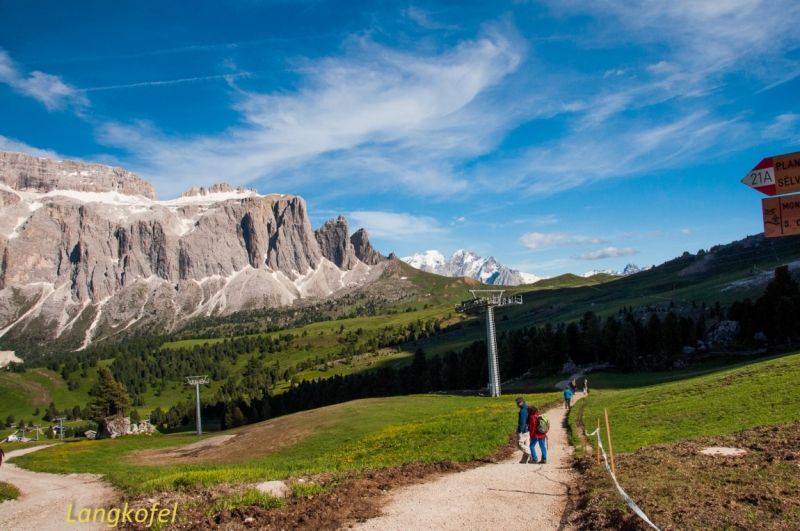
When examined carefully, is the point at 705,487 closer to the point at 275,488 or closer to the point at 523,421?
the point at 523,421

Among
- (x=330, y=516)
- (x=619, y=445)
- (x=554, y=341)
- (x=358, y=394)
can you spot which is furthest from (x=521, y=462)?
(x=358, y=394)

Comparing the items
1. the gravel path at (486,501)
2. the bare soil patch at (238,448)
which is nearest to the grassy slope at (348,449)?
the bare soil patch at (238,448)

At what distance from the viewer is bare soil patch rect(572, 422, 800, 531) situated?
41.2 feet

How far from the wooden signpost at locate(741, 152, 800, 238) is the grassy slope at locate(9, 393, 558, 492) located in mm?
18037

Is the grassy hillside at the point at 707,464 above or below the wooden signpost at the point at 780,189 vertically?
below

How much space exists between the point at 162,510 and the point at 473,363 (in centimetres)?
10393

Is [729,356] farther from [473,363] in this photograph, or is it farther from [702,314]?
[473,363]

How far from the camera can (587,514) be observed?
1459 cm

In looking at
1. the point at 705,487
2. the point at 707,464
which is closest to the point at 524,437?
the point at 707,464

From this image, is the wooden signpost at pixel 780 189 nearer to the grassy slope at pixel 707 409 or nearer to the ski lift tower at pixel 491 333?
the grassy slope at pixel 707 409

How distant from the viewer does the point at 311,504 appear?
57.5 feet

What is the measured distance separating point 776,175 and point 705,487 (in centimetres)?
946

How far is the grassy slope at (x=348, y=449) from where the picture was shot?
25.0 m

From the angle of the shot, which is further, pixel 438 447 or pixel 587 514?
pixel 438 447
